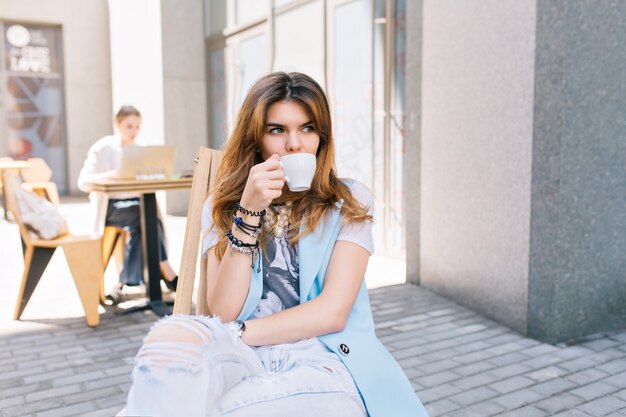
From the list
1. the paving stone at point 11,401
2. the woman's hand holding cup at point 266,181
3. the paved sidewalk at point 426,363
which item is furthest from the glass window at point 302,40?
the woman's hand holding cup at point 266,181

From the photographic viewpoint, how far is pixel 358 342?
5.39 ft

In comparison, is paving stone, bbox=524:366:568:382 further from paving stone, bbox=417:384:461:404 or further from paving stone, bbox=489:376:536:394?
paving stone, bbox=417:384:461:404

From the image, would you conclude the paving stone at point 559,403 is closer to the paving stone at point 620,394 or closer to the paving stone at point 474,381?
the paving stone at point 620,394

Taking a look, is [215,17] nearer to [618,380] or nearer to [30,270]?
[30,270]

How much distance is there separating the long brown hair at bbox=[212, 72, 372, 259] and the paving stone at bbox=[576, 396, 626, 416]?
1628 mm

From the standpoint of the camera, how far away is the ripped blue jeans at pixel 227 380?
123 cm

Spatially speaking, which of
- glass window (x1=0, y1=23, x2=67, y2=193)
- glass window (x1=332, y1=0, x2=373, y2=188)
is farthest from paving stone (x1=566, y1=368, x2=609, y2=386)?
glass window (x1=0, y1=23, x2=67, y2=193)

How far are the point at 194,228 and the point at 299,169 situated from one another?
596 millimetres

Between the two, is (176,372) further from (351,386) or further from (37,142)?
(37,142)

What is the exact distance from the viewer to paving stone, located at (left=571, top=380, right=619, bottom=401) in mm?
2855

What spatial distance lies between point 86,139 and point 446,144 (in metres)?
11.4

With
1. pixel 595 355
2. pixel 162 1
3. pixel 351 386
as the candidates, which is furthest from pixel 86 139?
pixel 351 386

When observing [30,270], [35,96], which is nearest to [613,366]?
Answer: [30,270]

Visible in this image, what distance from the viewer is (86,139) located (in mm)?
13984
